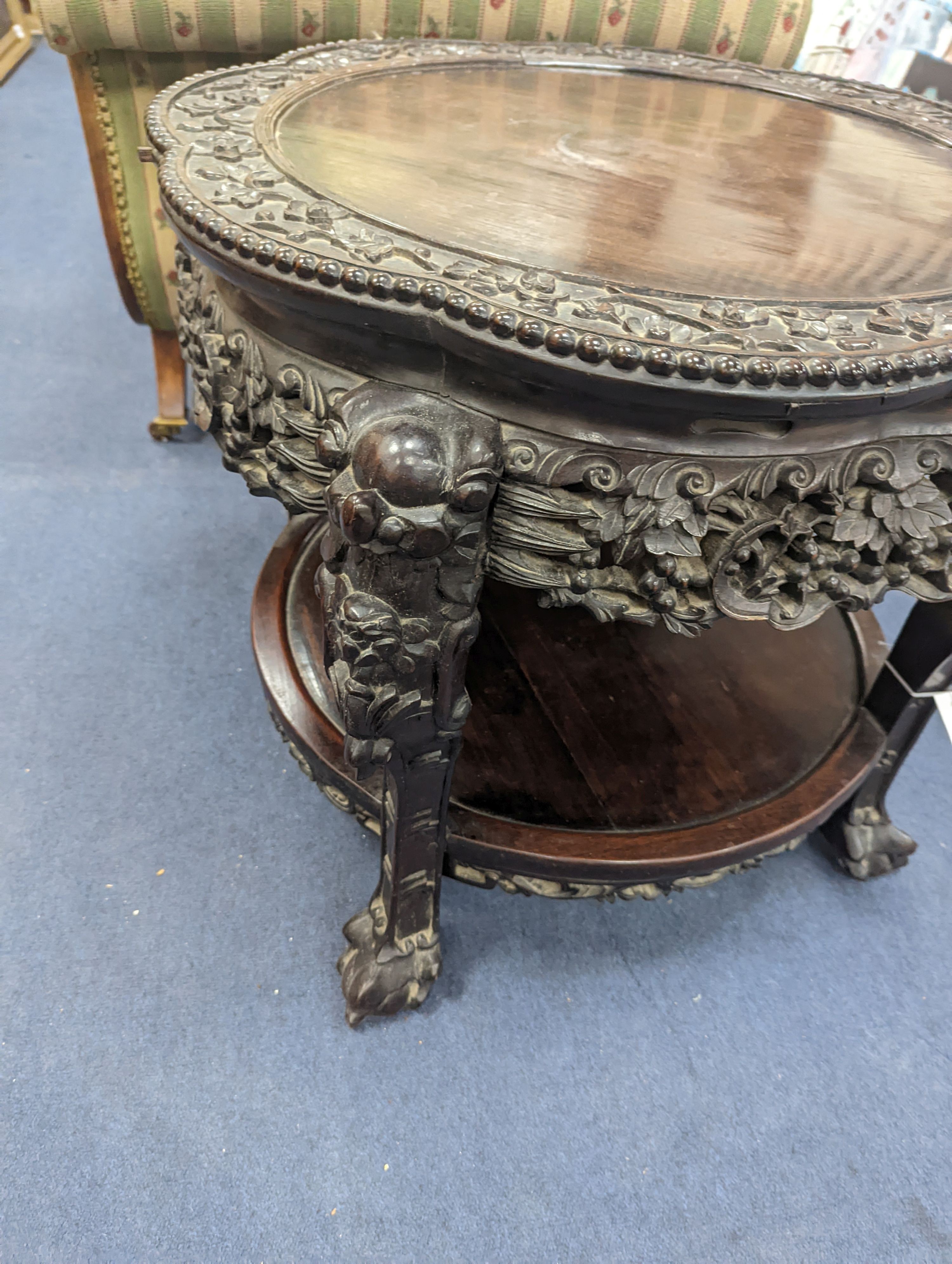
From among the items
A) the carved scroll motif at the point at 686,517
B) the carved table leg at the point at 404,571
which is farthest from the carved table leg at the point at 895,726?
the carved table leg at the point at 404,571

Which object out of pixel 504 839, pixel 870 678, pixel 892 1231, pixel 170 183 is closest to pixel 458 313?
pixel 170 183

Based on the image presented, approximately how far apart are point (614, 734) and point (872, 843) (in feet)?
1.32

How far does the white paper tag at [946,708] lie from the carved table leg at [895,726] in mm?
17

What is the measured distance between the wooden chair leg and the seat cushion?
1.65ft

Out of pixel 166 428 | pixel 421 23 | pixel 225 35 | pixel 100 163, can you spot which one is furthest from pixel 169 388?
pixel 421 23

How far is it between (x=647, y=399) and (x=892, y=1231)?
2.84 feet

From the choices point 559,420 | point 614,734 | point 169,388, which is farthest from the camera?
point 169,388

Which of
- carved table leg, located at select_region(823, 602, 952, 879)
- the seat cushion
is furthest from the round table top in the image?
carved table leg, located at select_region(823, 602, 952, 879)

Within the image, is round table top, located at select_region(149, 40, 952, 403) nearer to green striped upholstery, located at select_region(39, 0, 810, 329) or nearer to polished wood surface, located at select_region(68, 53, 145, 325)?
green striped upholstery, located at select_region(39, 0, 810, 329)

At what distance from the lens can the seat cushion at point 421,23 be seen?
111 centimetres

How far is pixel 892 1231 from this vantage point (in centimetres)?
81

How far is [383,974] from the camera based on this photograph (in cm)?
87

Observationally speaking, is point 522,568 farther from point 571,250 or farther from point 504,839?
point 504,839

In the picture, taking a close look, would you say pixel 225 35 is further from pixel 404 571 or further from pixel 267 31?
pixel 404 571
